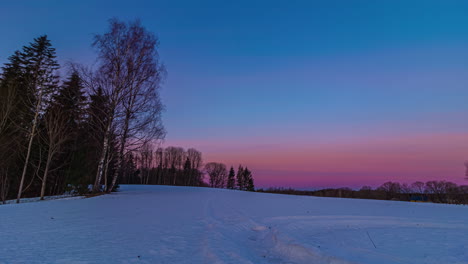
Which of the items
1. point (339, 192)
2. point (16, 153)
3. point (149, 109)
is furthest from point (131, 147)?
point (339, 192)

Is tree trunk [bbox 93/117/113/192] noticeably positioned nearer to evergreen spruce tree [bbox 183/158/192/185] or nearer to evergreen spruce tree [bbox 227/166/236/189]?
evergreen spruce tree [bbox 183/158/192/185]

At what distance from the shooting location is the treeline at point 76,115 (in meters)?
13.2

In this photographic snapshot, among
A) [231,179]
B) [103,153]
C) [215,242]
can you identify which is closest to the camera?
[215,242]

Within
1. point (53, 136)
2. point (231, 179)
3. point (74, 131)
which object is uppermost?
point (74, 131)

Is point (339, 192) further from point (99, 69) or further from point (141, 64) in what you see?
point (99, 69)

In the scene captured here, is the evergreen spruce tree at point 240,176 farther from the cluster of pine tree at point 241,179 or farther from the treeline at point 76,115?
the treeline at point 76,115

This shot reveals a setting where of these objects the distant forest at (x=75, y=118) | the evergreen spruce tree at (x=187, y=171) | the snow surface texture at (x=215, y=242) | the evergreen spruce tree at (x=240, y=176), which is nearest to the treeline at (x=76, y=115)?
the distant forest at (x=75, y=118)

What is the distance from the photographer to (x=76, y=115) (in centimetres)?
1664

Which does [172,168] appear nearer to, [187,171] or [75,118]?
[187,171]

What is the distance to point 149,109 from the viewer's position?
1655cm

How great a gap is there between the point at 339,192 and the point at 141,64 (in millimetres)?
22856

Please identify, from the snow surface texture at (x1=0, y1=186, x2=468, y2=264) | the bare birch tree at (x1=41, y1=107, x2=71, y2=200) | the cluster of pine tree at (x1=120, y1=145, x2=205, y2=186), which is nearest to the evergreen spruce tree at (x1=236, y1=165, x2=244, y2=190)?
the cluster of pine tree at (x1=120, y1=145, x2=205, y2=186)

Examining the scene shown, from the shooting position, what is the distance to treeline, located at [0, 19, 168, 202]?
13.2m

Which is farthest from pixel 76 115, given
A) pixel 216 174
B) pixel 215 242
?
pixel 216 174
